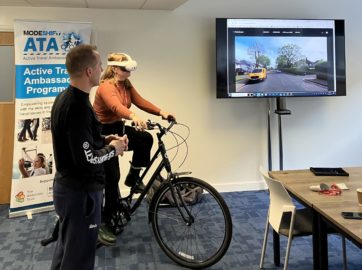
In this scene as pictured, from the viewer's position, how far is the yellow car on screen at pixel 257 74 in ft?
13.6

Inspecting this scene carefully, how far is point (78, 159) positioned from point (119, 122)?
125 centimetres

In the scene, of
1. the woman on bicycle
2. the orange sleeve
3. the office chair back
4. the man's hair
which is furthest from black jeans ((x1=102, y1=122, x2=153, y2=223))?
the man's hair

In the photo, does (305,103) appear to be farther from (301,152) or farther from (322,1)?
(322,1)

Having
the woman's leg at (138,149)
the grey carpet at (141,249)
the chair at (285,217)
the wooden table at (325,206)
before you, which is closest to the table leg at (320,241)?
the wooden table at (325,206)

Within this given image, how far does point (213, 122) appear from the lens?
4402 millimetres

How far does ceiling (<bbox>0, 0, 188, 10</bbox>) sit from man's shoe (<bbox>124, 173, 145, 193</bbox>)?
180 centimetres

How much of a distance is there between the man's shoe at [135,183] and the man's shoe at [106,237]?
15.1 inches

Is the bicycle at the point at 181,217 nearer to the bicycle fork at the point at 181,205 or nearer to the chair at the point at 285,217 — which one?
the bicycle fork at the point at 181,205

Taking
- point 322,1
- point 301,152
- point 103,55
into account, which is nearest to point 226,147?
point 301,152

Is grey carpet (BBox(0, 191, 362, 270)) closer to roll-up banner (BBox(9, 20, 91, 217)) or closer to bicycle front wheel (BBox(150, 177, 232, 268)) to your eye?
bicycle front wheel (BBox(150, 177, 232, 268))

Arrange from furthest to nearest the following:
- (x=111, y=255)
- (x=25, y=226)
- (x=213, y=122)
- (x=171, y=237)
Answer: (x=213, y=122)
(x=25, y=226)
(x=171, y=237)
(x=111, y=255)

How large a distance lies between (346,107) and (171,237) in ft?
9.27

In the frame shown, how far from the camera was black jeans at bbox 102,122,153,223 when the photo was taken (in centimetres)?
292

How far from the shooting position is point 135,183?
3.04 meters
